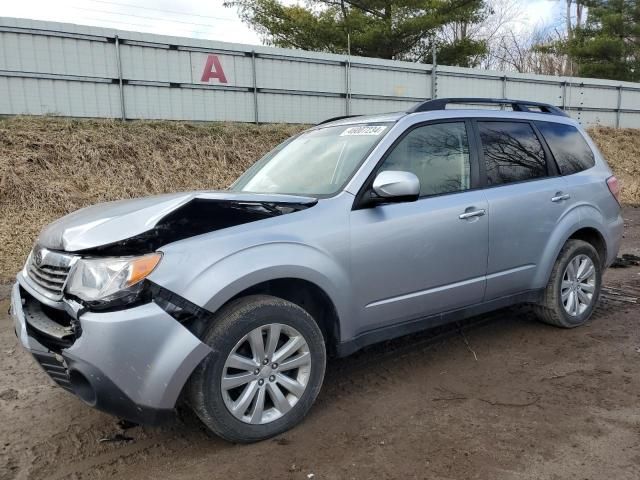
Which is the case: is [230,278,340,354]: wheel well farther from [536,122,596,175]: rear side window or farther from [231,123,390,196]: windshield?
[536,122,596,175]: rear side window

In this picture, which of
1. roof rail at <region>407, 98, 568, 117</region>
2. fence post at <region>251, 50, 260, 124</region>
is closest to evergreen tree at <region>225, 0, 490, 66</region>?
fence post at <region>251, 50, 260, 124</region>

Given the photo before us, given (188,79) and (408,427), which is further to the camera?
(188,79)

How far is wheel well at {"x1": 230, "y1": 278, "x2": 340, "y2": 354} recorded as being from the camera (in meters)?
2.98

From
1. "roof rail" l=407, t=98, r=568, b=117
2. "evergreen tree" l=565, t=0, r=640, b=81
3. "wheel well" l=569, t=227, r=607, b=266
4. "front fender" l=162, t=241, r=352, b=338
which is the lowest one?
"wheel well" l=569, t=227, r=607, b=266

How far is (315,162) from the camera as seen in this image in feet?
12.5

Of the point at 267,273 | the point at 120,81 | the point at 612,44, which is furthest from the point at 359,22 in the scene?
the point at 267,273

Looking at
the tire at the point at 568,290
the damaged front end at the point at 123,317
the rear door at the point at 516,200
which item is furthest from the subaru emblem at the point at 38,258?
the tire at the point at 568,290

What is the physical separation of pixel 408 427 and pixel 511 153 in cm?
238

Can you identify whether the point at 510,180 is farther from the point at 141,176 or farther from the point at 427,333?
the point at 141,176

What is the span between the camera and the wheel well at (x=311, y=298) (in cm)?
298

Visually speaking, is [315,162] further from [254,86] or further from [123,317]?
[254,86]

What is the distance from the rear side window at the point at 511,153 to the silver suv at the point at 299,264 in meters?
0.02

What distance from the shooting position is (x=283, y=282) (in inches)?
118

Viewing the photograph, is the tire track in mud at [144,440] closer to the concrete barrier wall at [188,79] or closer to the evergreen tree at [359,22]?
the concrete barrier wall at [188,79]
